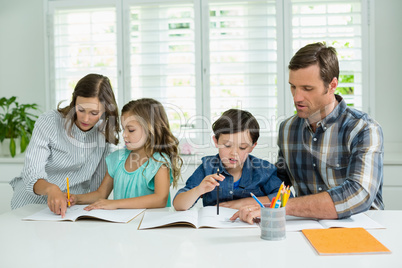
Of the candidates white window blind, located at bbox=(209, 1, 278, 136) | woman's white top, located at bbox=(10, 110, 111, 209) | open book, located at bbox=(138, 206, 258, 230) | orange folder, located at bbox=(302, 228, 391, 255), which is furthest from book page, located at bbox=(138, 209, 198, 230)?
white window blind, located at bbox=(209, 1, 278, 136)

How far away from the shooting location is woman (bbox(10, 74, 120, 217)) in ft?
5.88

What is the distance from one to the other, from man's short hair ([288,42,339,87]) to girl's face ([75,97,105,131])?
32.2 inches

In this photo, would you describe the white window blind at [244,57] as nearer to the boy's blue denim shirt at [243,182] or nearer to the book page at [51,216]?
the boy's blue denim shirt at [243,182]

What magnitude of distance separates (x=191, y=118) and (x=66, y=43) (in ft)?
3.45

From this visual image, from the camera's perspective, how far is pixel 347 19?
Answer: 9.18ft

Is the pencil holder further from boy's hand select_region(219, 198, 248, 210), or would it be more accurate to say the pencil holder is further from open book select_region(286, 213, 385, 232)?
boy's hand select_region(219, 198, 248, 210)

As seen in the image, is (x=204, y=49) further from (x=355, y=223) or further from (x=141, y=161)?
(x=355, y=223)

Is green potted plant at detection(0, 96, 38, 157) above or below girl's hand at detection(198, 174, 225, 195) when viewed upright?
above

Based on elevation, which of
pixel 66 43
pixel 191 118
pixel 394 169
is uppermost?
pixel 66 43

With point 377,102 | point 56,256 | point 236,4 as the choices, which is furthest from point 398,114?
point 56,256

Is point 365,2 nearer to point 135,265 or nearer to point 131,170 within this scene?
point 131,170

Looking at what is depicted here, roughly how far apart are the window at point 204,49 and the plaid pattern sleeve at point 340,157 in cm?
114

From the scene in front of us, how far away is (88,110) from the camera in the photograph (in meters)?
1.79

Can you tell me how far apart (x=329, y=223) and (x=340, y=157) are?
414 mm
